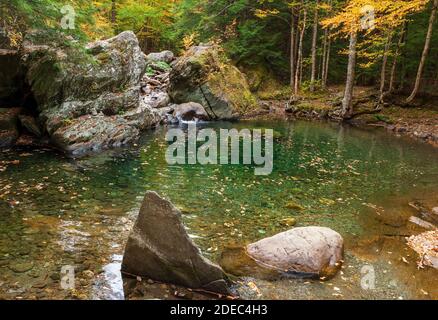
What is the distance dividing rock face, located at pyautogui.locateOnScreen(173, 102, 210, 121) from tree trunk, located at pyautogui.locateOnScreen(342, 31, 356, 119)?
316 inches

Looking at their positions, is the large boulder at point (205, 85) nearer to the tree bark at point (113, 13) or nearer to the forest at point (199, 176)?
the forest at point (199, 176)

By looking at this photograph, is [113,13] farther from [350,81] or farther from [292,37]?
[350,81]

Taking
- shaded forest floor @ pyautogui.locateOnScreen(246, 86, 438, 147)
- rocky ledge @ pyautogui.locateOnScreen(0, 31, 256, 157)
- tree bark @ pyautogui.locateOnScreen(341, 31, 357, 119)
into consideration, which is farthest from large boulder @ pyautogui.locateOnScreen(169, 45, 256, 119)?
tree bark @ pyautogui.locateOnScreen(341, 31, 357, 119)

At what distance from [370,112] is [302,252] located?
17.6 meters

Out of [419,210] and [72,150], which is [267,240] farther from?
[72,150]

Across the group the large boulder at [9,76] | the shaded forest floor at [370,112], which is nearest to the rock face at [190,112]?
the shaded forest floor at [370,112]

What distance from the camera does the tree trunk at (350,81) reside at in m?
19.1

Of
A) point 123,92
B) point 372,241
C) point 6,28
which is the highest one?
point 6,28

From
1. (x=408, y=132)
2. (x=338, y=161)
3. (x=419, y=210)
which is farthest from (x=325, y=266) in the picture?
(x=408, y=132)

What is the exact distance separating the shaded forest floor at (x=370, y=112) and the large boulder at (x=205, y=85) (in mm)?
1731

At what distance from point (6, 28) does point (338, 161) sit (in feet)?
38.6

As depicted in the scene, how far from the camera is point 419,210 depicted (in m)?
8.15
